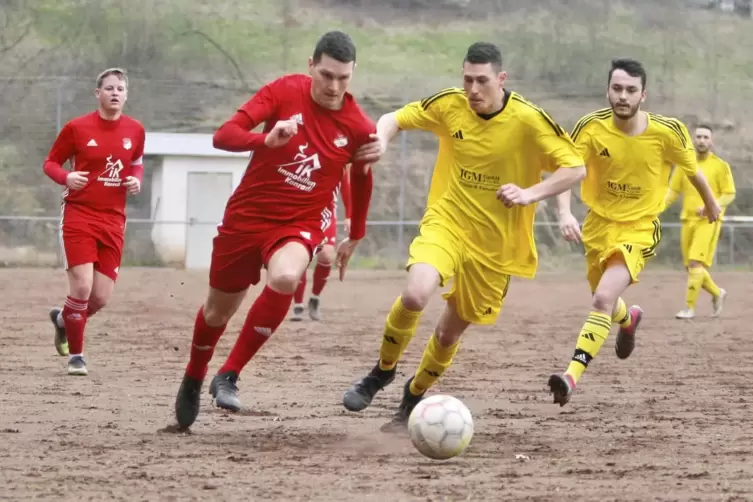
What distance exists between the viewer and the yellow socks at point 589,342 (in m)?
7.54

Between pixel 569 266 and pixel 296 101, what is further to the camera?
pixel 569 266

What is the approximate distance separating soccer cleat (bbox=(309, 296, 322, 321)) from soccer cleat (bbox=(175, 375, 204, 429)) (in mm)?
7736

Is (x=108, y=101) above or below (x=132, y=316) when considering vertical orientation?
above

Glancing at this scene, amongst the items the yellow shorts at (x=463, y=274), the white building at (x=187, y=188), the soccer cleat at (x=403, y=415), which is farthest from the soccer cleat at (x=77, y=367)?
the white building at (x=187, y=188)

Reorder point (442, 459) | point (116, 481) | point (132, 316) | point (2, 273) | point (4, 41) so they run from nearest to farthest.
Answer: point (116, 481) → point (442, 459) → point (132, 316) → point (2, 273) → point (4, 41)

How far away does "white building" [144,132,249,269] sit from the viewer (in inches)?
958

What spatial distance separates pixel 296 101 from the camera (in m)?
6.31

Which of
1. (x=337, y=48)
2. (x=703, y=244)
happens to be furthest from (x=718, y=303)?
(x=337, y=48)

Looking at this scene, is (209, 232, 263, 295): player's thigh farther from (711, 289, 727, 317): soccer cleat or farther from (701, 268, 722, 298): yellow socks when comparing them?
(711, 289, 727, 317): soccer cleat

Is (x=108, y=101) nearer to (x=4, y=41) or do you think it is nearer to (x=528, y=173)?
(x=528, y=173)

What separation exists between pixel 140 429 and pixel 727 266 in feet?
70.7

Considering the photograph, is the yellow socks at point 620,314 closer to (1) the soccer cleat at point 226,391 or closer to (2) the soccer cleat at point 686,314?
(1) the soccer cleat at point 226,391

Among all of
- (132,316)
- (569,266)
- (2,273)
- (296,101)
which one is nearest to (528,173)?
Answer: (296,101)

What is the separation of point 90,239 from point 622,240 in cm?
379
